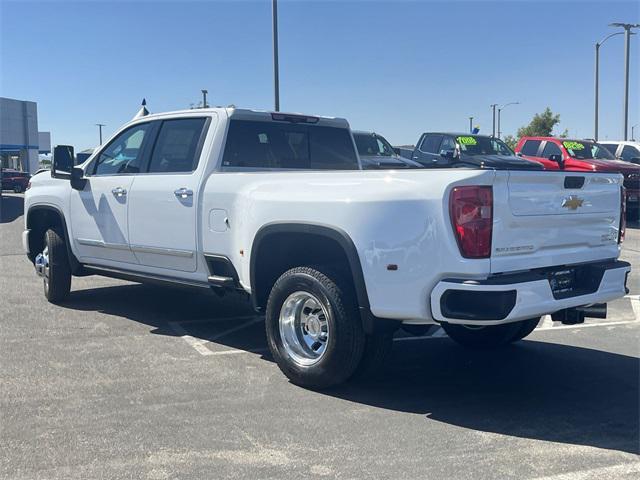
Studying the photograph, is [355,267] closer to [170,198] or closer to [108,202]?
[170,198]

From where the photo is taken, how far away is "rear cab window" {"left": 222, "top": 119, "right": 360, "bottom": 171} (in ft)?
19.6

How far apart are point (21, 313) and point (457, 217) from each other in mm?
5060

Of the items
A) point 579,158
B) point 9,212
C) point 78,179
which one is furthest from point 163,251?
point 9,212

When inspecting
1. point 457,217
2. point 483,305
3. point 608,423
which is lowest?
point 608,423

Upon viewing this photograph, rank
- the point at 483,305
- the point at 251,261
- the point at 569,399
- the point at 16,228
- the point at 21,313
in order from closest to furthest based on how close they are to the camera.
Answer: the point at 483,305 → the point at 569,399 → the point at 251,261 → the point at 21,313 → the point at 16,228

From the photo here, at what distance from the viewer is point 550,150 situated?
18.9 metres

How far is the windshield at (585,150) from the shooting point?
18.5 meters

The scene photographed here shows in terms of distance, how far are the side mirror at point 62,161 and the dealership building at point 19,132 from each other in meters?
53.8

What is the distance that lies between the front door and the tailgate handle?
3.81 metres

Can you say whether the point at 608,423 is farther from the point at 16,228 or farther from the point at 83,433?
Result: the point at 16,228

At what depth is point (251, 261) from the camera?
16.8ft

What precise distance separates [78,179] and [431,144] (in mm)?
12829

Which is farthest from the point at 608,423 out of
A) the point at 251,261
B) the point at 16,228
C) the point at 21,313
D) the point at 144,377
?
the point at 16,228

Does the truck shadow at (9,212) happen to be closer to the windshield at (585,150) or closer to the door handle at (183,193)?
the windshield at (585,150)
